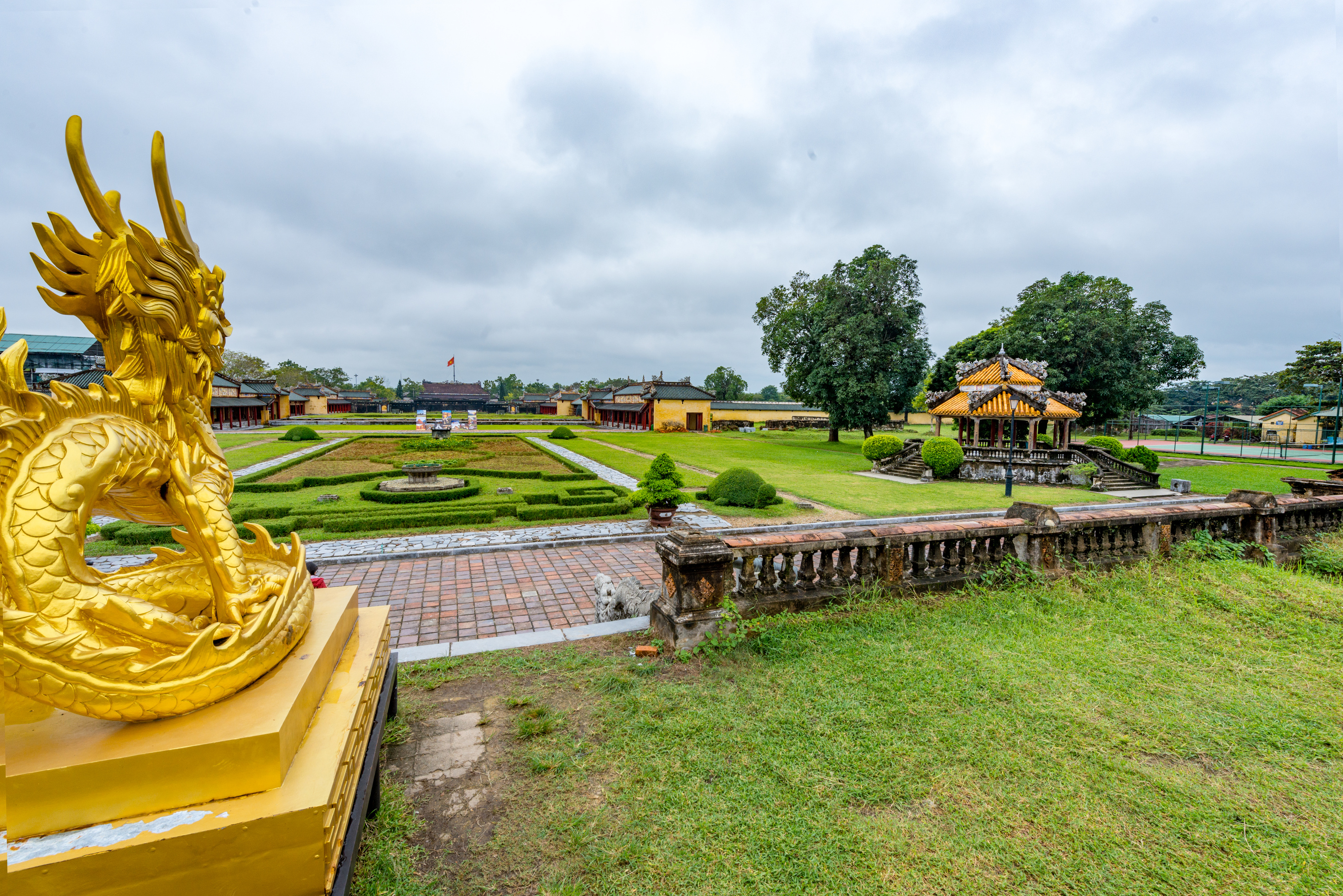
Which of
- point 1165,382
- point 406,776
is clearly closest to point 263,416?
point 406,776

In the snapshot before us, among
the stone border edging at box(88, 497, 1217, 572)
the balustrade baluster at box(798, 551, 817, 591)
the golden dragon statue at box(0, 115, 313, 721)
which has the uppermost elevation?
the golden dragon statue at box(0, 115, 313, 721)

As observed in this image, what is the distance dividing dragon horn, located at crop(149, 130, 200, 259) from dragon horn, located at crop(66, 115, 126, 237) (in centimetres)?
22

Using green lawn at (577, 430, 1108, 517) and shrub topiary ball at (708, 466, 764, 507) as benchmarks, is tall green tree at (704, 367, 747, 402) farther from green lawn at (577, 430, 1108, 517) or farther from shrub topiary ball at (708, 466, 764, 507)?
shrub topiary ball at (708, 466, 764, 507)

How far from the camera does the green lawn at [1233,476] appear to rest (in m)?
18.0

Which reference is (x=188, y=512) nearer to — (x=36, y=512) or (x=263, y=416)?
(x=36, y=512)

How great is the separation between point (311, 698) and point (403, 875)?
965 mm

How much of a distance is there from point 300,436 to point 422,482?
2027 centimetres

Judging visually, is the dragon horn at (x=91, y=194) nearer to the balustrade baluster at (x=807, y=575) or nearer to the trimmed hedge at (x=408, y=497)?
the balustrade baluster at (x=807, y=575)

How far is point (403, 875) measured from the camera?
2.62 metres

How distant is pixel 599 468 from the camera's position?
20359 millimetres

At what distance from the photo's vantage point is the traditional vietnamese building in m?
19.4

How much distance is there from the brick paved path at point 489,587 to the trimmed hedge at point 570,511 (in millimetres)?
2096

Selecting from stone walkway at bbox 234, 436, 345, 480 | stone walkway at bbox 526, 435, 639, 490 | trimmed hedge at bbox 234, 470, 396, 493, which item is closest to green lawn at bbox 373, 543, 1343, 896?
stone walkway at bbox 526, 435, 639, 490

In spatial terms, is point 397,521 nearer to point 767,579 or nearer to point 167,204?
point 767,579
